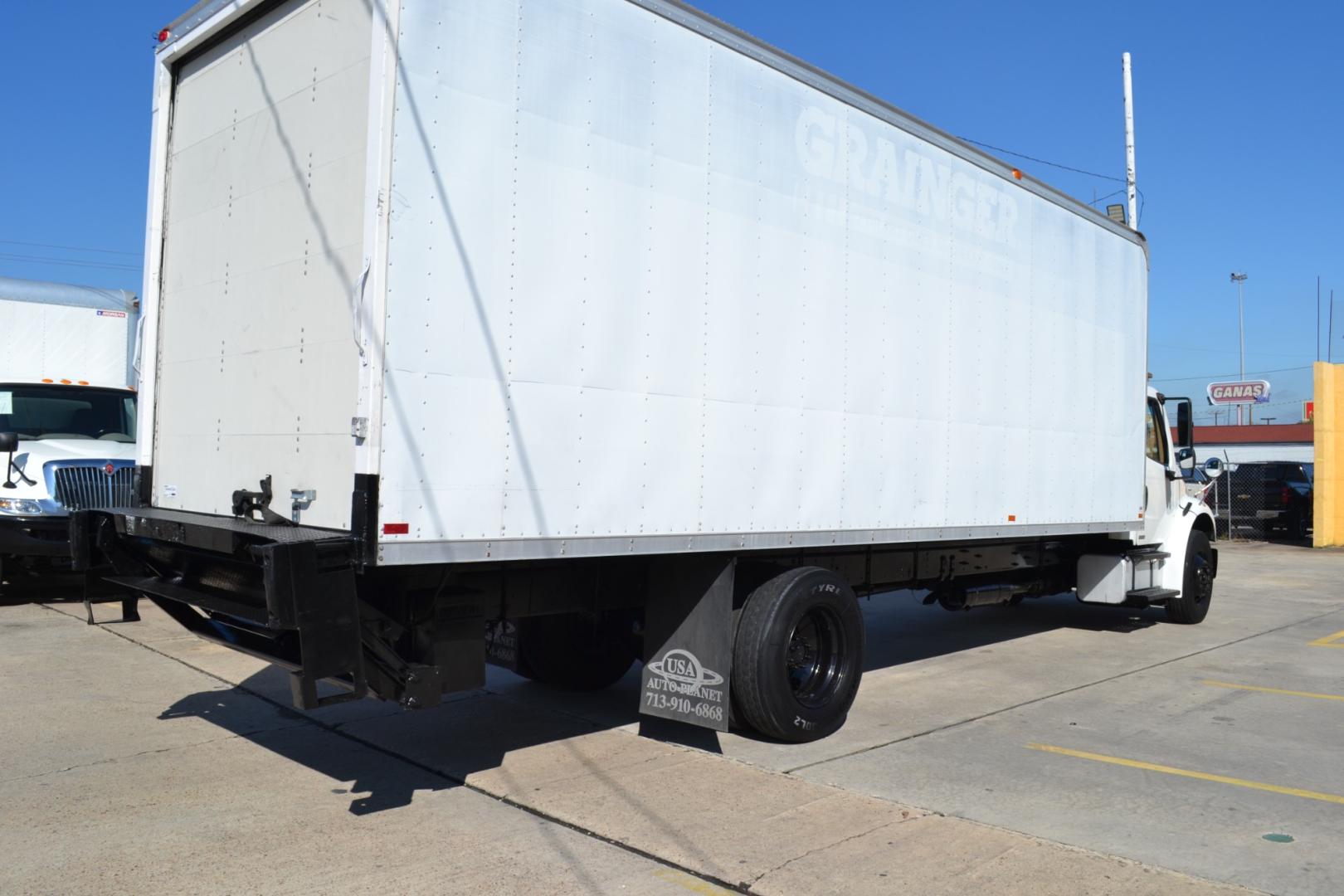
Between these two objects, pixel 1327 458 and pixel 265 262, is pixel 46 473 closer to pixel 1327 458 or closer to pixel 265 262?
pixel 265 262

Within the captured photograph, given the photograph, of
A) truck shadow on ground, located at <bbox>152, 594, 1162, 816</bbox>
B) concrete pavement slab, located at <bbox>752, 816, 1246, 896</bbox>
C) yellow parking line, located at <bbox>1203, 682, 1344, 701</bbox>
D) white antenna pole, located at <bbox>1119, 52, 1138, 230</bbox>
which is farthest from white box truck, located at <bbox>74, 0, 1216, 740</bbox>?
white antenna pole, located at <bbox>1119, 52, 1138, 230</bbox>

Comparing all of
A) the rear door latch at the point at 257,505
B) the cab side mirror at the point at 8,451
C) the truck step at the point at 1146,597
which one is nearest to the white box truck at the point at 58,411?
the cab side mirror at the point at 8,451

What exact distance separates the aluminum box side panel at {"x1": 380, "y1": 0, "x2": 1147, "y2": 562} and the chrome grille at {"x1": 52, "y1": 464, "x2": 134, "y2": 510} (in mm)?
7282

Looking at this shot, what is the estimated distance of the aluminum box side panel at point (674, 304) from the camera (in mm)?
4809

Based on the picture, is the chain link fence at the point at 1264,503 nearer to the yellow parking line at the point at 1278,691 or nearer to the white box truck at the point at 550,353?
the yellow parking line at the point at 1278,691

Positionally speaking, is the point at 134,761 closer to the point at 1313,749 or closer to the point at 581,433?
the point at 581,433

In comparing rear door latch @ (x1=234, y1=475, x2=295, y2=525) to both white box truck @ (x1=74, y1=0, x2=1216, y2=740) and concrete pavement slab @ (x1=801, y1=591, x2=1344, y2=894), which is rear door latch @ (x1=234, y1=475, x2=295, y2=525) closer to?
white box truck @ (x1=74, y1=0, x2=1216, y2=740)

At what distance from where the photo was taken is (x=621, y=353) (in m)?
5.53

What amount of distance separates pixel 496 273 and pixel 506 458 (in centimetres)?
85

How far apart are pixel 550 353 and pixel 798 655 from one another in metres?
2.71

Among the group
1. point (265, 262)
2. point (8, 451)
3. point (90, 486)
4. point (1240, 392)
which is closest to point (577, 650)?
point (265, 262)

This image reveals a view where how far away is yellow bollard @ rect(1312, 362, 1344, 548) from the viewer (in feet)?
77.4

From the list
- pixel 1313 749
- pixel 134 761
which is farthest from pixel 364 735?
pixel 1313 749

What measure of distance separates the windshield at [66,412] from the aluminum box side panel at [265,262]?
21.8ft
